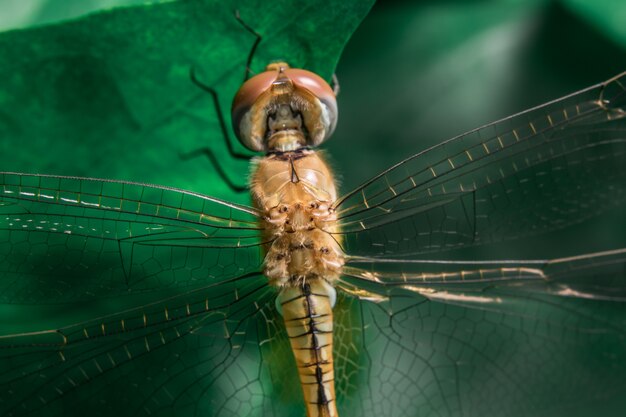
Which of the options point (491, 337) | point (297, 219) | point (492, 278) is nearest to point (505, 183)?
point (492, 278)

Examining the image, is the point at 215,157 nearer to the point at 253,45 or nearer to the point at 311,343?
the point at 253,45

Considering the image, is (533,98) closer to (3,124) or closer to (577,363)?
(577,363)

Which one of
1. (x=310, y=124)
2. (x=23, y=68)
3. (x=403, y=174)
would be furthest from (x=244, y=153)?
(x=23, y=68)

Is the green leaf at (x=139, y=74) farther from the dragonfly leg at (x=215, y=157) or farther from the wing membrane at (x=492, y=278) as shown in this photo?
the wing membrane at (x=492, y=278)

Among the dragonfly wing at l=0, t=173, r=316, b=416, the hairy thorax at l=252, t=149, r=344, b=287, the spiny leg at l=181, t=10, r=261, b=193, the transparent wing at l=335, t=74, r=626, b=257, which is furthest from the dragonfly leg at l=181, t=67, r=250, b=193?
the transparent wing at l=335, t=74, r=626, b=257

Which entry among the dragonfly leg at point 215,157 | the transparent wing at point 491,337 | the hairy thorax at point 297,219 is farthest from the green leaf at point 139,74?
the transparent wing at point 491,337

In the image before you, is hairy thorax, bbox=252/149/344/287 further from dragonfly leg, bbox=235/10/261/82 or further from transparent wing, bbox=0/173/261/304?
dragonfly leg, bbox=235/10/261/82
